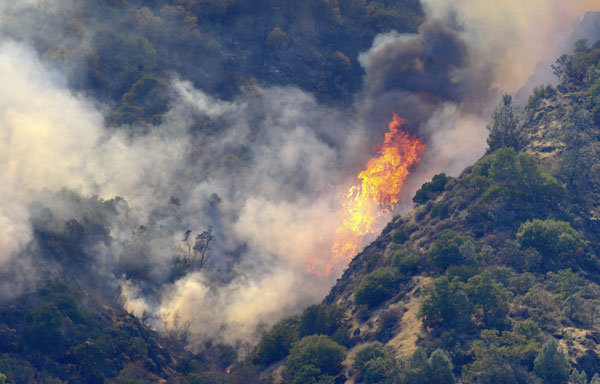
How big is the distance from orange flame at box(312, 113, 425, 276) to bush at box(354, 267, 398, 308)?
32.8 m

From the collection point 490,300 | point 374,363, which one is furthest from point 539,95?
point 374,363

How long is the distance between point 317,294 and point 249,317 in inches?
573

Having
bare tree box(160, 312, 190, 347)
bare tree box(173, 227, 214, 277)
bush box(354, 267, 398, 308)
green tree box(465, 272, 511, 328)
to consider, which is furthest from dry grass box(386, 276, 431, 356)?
bare tree box(173, 227, 214, 277)

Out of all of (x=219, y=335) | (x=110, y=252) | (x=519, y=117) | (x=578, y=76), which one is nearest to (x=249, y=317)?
(x=219, y=335)

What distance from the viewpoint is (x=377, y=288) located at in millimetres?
145500

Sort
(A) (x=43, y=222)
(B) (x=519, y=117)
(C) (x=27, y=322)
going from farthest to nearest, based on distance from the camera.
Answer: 1. (B) (x=519, y=117)
2. (A) (x=43, y=222)
3. (C) (x=27, y=322)

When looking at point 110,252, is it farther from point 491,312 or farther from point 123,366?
point 491,312

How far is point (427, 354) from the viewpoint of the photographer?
125312mm

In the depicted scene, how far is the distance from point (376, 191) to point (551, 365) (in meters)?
77.4

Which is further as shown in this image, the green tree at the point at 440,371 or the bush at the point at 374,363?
the bush at the point at 374,363

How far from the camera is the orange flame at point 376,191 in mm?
183625

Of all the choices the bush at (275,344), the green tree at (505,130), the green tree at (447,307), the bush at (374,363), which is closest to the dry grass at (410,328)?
the bush at (374,363)

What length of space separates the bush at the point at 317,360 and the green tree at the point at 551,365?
97.0 ft

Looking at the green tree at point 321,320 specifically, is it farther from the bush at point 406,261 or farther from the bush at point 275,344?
the bush at point 406,261
